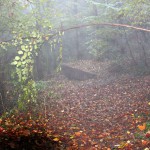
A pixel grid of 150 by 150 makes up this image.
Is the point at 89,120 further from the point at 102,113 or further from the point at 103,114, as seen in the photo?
the point at 102,113

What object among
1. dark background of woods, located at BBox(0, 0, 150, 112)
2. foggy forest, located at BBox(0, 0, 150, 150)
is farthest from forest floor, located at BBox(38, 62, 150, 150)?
dark background of woods, located at BBox(0, 0, 150, 112)

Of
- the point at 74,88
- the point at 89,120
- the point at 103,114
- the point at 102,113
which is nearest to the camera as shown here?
the point at 89,120

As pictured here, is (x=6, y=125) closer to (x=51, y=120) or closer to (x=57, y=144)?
(x=57, y=144)

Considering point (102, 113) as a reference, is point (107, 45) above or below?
above

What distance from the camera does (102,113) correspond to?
393 inches

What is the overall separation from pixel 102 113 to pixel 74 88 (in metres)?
5.94

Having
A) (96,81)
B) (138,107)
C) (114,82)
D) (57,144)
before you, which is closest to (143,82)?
(114,82)

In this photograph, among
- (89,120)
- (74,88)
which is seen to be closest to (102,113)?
(89,120)

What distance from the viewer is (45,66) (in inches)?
882

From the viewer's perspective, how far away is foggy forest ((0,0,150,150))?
448 centimetres

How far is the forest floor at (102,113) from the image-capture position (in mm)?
6235

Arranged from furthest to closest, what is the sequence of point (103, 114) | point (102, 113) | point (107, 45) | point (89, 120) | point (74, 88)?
point (107, 45) → point (74, 88) → point (102, 113) → point (103, 114) → point (89, 120)

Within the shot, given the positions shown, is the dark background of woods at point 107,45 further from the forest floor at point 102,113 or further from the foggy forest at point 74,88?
the forest floor at point 102,113

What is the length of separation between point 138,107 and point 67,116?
2.96 meters
